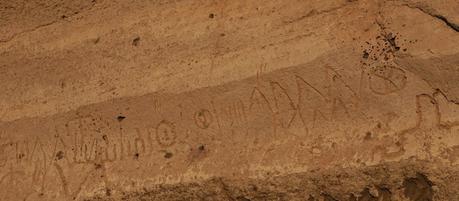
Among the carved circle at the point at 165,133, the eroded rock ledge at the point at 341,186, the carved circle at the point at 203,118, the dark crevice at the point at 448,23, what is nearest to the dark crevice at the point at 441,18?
the dark crevice at the point at 448,23

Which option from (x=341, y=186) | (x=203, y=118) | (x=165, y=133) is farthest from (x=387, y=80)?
(x=165, y=133)

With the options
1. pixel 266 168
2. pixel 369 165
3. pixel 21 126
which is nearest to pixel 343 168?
pixel 369 165

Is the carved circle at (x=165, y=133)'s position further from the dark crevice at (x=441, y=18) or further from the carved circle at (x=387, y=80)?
the dark crevice at (x=441, y=18)

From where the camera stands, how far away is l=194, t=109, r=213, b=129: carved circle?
9.09ft

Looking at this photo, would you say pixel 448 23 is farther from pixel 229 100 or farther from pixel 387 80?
pixel 229 100

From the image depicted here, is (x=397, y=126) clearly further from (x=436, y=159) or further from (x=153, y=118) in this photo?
(x=153, y=118)

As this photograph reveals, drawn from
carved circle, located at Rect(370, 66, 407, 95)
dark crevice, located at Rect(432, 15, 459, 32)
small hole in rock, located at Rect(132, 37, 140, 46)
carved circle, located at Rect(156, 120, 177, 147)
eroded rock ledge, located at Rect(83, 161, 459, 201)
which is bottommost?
eroded rock ledge, located at Rect(83, 161, 459, 201)

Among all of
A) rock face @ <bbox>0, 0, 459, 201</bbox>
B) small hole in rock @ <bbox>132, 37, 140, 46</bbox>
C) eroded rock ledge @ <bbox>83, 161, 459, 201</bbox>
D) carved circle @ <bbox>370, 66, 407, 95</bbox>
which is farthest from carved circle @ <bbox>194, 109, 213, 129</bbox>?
carved circle @ <bbox>370, 66, 407, 95</bbox>

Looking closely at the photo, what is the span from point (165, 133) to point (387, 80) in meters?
0.92

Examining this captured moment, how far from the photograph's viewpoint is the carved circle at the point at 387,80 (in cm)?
249

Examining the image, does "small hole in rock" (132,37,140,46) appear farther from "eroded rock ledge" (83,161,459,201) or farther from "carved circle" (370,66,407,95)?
"carved circle" (370,66,407,95)

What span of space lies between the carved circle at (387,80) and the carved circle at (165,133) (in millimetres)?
823

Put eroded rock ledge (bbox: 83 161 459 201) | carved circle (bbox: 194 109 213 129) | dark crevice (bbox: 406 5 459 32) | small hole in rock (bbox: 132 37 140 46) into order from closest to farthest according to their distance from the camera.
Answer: eroded rock ledge (bbox: 83 161 459 201), dark crevice (bbox: 406 5 459 32), carved circle (bbox: 194 109 213 129), small hole in rock (bbox: 132 37 140 46)

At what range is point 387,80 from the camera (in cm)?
250
